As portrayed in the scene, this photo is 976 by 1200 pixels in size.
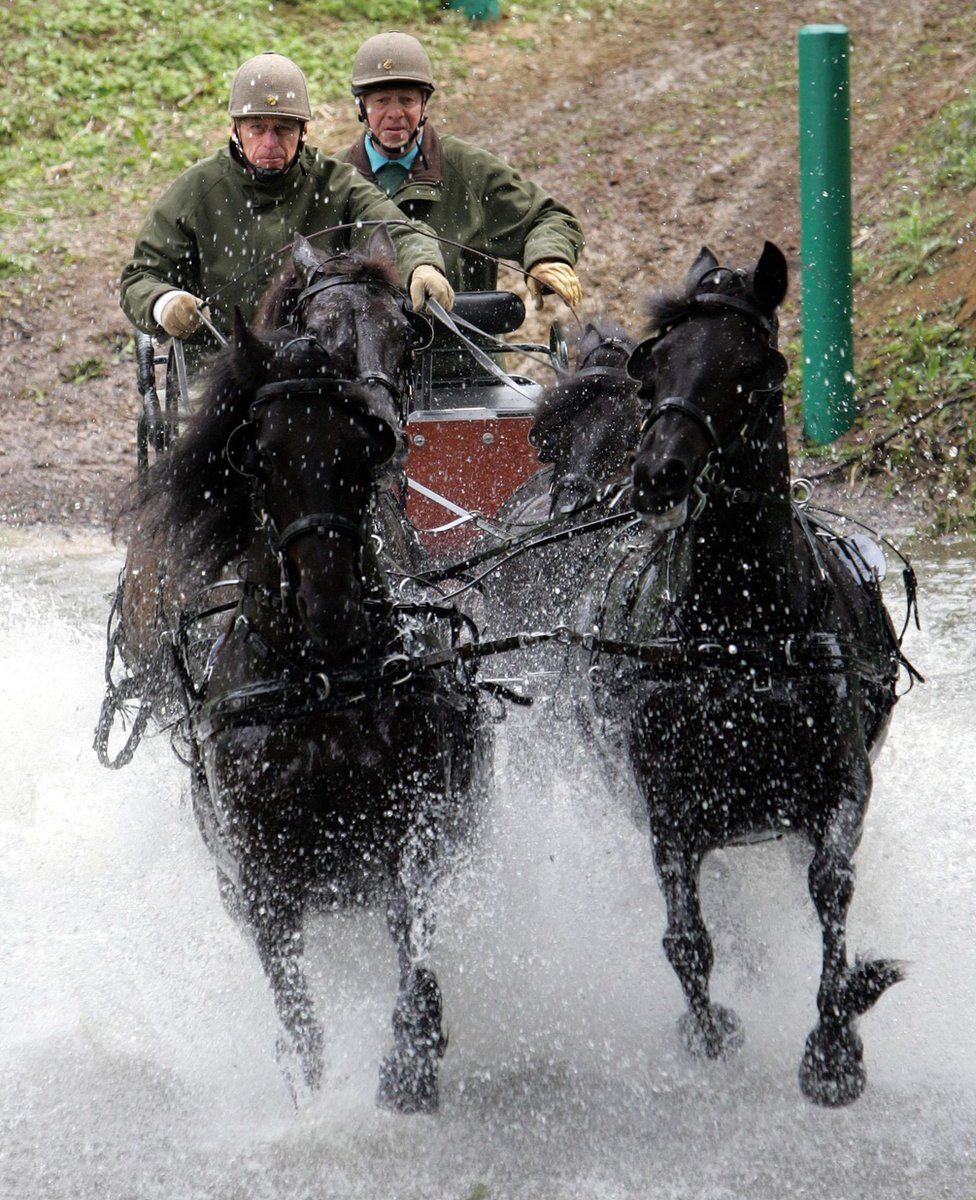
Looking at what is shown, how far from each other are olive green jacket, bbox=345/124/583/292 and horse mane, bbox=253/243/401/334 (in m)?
2.16

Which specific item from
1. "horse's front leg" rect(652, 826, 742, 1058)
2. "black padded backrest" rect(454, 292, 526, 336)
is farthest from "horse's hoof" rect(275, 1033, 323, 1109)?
"black padded backrest" rect(454, 292, 526, 336)

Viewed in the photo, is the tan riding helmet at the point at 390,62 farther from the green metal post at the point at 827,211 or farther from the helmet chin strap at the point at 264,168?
the green metal post at the point at 827,211

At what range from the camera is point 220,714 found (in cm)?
368

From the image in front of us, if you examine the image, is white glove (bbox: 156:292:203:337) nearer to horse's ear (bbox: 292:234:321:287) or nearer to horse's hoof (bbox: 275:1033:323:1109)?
horse's ear (bbox: 292:234:321:287)

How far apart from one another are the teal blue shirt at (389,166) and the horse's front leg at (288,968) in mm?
3881

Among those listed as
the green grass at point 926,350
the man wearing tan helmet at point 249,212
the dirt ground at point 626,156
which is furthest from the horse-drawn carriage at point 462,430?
the dirt ground at point 626,156

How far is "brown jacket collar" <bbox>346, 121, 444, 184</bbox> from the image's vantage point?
22.1ft

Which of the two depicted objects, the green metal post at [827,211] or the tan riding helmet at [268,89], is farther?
the green metal post at [827,211]

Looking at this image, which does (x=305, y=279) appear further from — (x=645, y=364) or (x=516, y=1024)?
(x=516, y=1024)

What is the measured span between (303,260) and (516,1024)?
230 cm

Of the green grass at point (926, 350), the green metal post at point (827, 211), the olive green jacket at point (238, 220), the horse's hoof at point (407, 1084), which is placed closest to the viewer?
the horse's hoof at point (407, 1084)

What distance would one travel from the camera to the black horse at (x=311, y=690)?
11.1 ft

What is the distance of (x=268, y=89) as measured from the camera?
219 inches

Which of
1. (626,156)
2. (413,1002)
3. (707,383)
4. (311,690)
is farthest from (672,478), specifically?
(626,156)
